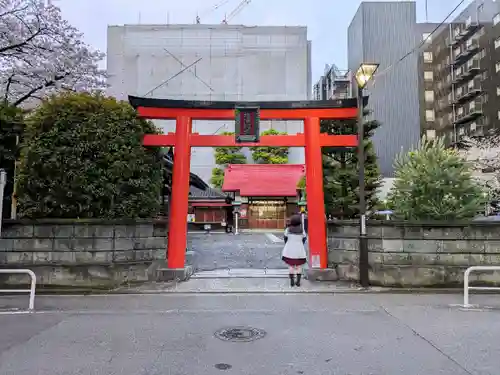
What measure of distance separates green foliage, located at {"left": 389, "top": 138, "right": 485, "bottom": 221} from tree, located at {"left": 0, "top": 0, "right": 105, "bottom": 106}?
40.1 ft

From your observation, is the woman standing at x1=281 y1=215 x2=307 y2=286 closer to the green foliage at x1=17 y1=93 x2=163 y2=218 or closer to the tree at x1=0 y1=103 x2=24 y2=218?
the green foliage at x1=17 y1=93 x2=163 y2=218

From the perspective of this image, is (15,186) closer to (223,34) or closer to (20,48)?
(20,48)

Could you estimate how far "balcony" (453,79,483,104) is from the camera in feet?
133

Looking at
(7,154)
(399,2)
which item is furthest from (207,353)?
(399,2)

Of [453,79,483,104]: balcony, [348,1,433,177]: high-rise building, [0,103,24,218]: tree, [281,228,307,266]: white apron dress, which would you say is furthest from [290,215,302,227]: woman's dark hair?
[453,79,483,104]: balcony

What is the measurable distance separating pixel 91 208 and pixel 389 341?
748 cm

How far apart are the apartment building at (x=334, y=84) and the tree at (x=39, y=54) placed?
3659 centimetres

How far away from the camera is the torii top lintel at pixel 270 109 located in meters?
11.0

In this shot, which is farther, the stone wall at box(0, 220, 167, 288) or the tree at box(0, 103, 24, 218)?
the tree at box(0, 103, 24, 218)

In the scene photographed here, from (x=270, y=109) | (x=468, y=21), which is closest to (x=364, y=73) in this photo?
(x=270, y=109)

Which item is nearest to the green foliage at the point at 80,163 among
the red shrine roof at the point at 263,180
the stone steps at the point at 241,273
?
the stone steps at the point at 241,273

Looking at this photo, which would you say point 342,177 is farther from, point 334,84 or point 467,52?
point 334,84

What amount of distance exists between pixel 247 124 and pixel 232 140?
2.09ft

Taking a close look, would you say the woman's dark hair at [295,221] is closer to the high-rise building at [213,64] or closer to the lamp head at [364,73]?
the lamp head at [364,73]
